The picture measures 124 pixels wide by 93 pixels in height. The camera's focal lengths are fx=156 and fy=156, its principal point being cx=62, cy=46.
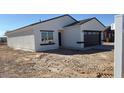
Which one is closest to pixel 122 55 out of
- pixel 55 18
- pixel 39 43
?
pixel 39 43

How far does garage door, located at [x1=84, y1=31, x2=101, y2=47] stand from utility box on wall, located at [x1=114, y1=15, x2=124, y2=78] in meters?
11.6

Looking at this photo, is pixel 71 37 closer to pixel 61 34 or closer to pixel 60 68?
pixel 61 34

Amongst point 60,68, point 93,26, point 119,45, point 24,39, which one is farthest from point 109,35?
point 119,45

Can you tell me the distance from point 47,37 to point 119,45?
11590 millimetres

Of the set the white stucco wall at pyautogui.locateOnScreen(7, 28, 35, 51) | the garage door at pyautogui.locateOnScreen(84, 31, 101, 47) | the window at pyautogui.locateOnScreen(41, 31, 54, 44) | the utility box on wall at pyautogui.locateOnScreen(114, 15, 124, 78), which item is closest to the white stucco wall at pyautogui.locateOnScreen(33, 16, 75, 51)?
the window at pyautogui.locateOnScreen(41, 31, 54, 44)

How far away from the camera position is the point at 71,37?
15.9 meters

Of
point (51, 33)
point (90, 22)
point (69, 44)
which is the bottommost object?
point (69, 44)

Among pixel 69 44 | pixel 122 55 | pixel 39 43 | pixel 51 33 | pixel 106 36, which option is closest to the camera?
pixel 122 55

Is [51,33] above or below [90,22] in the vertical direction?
below

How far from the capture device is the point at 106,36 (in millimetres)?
28500

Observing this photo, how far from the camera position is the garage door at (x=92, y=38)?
1555 centimetres
